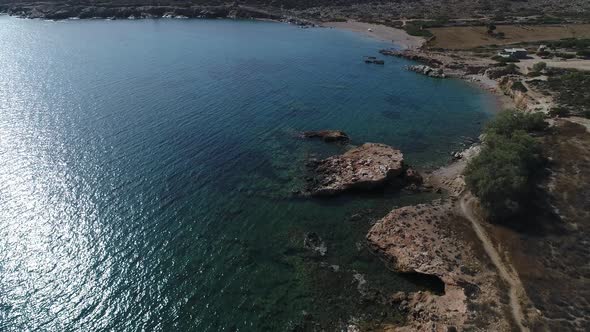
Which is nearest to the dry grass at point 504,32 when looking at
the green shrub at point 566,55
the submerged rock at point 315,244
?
the green shrub at point 566,55

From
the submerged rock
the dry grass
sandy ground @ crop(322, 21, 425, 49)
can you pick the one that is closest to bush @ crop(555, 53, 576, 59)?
the dry grass

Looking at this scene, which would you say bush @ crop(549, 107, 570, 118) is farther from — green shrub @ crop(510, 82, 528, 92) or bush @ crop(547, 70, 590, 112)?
green shrub @ crop(510, 82, 528, 92)

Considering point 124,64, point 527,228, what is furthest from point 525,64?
point 124,64

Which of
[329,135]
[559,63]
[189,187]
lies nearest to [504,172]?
[329,135]

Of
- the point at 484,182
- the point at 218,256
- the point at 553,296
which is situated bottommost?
the point at 218,256

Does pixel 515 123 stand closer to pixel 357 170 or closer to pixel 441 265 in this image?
pixel 357 170

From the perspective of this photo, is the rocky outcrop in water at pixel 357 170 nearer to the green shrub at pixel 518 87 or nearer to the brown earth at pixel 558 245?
the brown earth at pixel 558 245

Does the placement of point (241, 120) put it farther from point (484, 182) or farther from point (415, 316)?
point (415, 316)
